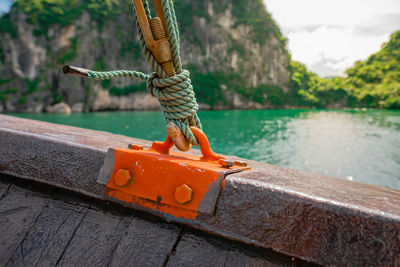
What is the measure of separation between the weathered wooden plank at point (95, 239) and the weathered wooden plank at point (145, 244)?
3 cm

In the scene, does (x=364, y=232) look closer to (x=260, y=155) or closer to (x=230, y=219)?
(x=230, y=219)

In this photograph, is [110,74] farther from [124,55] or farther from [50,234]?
[124,55]

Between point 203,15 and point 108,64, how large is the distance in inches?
814

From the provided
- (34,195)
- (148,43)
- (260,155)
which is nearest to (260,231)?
(148,43)

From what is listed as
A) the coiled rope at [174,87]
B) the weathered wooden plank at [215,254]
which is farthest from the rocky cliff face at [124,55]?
the weathered wooden plank at [215,254]

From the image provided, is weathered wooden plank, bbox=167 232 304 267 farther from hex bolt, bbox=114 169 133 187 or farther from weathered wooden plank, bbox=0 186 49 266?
weathered wooden plank, bbox=0 186 49 266

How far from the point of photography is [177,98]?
2.64ft

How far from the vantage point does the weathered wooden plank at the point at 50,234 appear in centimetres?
65

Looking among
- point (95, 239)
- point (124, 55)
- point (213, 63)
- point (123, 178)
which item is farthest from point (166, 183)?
point (213, 63)

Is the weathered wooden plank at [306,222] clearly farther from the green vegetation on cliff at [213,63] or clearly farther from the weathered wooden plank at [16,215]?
the green vegetation on cliff at [213,63]

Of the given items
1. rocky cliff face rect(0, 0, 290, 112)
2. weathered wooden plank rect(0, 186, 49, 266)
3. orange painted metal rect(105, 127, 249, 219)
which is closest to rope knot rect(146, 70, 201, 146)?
orange painted metal rect(105, 127, 249, 219)

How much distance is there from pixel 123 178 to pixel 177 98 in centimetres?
32

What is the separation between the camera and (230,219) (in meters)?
0.55

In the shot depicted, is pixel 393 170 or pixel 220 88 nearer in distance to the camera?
pixel 393 170
